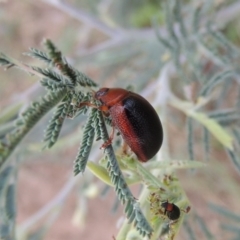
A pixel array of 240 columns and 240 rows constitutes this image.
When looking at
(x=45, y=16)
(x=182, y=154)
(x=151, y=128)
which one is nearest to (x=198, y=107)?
(x=151, y=128)

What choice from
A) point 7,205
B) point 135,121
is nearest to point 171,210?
point 135,121

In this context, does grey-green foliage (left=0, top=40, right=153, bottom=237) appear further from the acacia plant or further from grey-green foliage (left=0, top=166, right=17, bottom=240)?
grey-green foliage (left=0, top=166, right=17, bottom=240)

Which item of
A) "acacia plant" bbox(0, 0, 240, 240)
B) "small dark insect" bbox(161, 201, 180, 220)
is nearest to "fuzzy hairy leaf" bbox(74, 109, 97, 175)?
"acacia plant" bbox(0, 0, 240, 240)

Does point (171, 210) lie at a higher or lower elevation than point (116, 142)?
lower

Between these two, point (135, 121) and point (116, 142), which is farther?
point (116, 142)

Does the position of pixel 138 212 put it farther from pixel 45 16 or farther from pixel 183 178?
pixel 45 16

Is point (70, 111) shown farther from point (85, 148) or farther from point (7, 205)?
point (7, 205)
